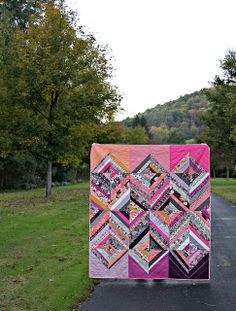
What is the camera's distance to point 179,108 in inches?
5433

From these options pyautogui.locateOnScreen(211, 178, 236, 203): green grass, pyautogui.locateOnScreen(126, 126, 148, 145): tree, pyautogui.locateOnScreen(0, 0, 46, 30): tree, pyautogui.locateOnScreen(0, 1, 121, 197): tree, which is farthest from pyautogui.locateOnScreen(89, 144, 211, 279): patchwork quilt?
pyautogui.locateOnScreen(126, 126, 148, 145): tree

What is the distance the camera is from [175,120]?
433 ft

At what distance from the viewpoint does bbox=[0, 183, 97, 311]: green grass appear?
6.14 m

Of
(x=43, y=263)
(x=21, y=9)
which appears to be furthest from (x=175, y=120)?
(x=43, y=263)

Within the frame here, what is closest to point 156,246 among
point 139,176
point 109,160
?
point 139,176

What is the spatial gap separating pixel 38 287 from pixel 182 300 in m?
2.24

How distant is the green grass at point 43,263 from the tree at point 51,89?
30.5 ft

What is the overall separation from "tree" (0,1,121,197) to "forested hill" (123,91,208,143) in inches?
3046

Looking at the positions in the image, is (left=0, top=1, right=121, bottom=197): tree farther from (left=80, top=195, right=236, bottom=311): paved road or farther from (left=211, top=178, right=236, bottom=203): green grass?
(left=80, top=195, right=236, bottom=311): paved road

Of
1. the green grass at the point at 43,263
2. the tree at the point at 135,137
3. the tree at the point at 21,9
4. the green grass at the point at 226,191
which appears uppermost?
the tree at the point at 21,9

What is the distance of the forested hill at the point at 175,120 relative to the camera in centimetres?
11344

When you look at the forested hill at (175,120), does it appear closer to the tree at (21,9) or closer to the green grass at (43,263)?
the tree at (21,9)

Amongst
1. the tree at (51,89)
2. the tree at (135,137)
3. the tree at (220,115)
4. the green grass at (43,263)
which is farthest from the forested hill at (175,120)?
the green grass at (43,263)

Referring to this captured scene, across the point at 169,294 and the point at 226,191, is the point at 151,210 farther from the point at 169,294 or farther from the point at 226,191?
the point at 226,191
